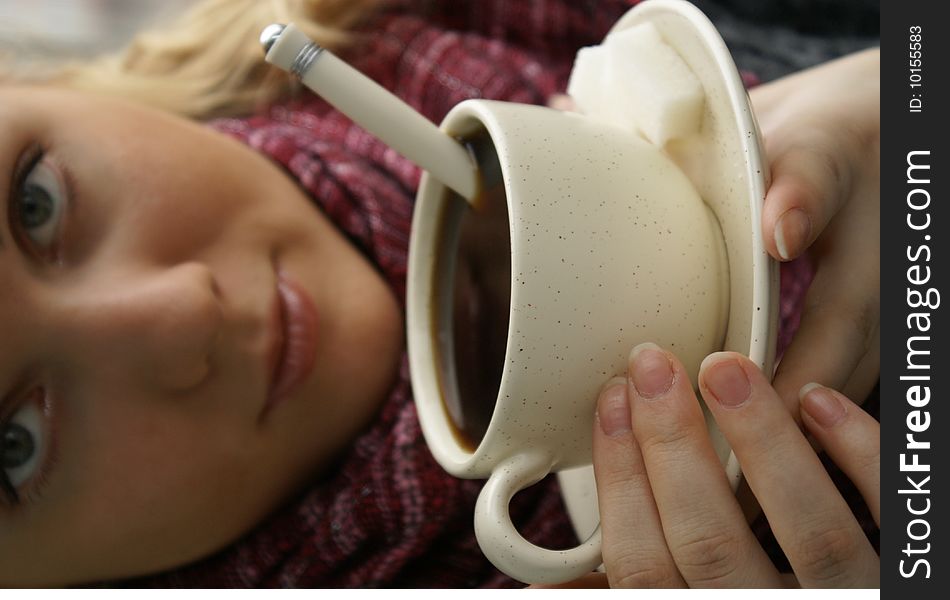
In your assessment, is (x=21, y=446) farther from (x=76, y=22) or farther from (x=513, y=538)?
(x=76, y=22)

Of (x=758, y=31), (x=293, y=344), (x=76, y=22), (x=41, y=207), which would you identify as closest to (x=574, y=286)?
(x=293, y=344)

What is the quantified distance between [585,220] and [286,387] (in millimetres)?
321

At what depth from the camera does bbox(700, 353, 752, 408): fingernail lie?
16.1 inches

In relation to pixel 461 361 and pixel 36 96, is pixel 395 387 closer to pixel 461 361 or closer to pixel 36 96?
pixel 461 361

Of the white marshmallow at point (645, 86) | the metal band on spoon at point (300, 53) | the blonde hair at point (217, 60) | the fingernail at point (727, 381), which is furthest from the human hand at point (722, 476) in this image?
the blonde hair at point (217, 60)

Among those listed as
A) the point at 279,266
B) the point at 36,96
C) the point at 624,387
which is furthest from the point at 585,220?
the point at 36,96

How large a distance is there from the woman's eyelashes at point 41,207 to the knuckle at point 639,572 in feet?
1.42

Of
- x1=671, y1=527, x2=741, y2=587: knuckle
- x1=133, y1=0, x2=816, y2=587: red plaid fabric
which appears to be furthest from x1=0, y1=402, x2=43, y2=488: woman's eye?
x1=671, y1=527, x2=741, y2=587: knuckle

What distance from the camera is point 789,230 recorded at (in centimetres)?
39

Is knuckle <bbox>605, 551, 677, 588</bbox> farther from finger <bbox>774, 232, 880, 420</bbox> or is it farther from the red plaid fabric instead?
the red plaid fabric

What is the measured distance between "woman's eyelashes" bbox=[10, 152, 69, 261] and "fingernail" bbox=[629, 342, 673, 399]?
416 mm

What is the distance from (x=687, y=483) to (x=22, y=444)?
450mm

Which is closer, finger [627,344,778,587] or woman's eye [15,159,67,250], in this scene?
finger [627,344,778,587]
